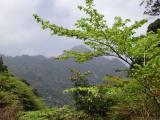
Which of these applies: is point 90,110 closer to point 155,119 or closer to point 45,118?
point 45,118

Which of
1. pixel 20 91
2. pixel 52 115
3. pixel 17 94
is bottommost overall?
pixel 52 115

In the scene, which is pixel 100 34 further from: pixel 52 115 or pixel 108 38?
pixel 52 115

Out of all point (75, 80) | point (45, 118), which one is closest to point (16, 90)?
point (75, 80)

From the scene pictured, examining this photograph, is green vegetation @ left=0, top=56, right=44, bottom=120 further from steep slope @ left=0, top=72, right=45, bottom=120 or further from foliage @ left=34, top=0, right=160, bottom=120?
foliage @ left=34, top=0, right=160, bottom=120

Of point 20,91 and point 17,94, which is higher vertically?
point 20,91

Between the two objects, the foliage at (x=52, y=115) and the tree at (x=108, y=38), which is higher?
the tree at (x=108, y=38)

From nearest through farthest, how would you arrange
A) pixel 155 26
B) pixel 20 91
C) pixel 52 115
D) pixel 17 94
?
pixel 52 115 → pixel 17 94 → pixel 20 91 → pixel 155 26

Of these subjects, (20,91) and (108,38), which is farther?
(20,91)

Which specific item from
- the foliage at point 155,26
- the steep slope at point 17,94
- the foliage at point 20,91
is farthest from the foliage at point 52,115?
the foliage at point 155,26

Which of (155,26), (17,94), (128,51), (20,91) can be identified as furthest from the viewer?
(155,26)

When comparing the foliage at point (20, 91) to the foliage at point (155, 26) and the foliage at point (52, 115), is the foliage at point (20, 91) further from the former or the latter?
the foliage at point (155, 26)

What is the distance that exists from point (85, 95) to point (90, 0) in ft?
24.3

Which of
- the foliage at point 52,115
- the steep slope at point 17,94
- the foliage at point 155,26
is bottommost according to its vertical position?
the foliage at point 52,115

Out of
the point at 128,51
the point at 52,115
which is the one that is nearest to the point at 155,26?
the point at 52,115
